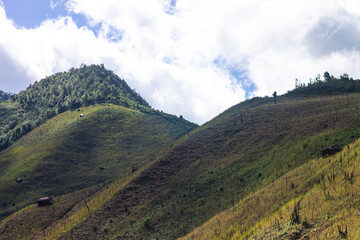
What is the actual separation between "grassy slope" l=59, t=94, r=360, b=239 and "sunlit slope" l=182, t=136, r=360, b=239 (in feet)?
24.8

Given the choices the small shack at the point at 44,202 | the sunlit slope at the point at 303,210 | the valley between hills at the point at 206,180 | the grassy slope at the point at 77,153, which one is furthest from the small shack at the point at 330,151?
the small shack at the point at 44,202

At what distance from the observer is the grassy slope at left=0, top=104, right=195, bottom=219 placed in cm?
8356

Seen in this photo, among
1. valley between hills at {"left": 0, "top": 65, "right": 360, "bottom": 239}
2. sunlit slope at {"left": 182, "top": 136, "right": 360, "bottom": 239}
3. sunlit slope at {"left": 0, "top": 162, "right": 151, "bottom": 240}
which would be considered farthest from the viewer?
sunlit slope at {"left": 0, "top": 162, "right": 151, "bottom": 240}

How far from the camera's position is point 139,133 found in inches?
5133

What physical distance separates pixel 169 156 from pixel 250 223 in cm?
4884

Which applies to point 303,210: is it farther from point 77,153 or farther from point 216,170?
point 77,153

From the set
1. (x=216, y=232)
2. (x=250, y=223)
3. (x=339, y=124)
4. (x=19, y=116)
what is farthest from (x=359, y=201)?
(x=19, y=116)

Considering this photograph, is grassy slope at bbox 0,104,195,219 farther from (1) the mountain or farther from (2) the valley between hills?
(2) the valley between hills

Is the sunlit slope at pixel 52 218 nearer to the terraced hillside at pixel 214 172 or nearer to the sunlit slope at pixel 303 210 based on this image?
the terraced hillside at pixel 214 172

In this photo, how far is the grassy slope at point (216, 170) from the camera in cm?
4488

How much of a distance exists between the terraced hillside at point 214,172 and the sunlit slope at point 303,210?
7233mm

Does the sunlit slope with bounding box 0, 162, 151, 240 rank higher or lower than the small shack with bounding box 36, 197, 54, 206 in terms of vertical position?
lower

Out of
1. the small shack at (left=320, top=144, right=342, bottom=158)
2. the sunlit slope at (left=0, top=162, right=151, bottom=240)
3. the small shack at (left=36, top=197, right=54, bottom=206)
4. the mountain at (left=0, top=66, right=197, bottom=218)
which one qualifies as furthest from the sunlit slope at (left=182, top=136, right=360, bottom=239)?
the mountain at (left=0, top=66, right=197, bottom=218)

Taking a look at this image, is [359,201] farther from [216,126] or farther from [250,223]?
[216,126]
